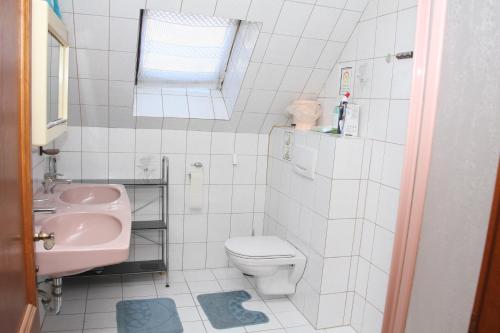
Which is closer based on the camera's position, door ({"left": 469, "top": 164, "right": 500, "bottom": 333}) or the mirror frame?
door ({"left": 469, "top": 164, "right": 500, "bottom": 333})

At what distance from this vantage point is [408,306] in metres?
0.84

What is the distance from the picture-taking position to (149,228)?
2.98 meters

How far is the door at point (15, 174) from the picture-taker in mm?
753

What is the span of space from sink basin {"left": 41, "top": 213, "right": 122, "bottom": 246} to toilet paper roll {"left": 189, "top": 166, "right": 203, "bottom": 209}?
123 cm

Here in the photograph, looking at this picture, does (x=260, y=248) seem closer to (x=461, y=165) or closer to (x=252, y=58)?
(x=252, y=58)

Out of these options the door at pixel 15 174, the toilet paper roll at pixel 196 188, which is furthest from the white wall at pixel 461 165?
the toilet paper roll at pixel 196 188

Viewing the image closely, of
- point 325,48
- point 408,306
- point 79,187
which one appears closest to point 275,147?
point 325,48

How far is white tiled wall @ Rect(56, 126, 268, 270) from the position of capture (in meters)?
3.01

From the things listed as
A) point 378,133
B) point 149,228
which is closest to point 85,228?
point 149,228

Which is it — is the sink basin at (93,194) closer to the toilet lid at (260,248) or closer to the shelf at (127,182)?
the shelf at (127,182)

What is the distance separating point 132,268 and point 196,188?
0.76 m

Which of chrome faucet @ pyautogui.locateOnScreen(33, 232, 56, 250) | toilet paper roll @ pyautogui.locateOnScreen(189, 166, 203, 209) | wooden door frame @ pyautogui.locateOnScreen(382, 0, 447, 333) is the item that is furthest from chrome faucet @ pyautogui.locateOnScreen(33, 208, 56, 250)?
toilet paper roll @ pyautogui.locateOnScreen(189, 166, 203, 209)

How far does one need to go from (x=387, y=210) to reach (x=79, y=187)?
6.18ft

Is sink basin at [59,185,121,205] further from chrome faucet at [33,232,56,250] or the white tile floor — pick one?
chrome faucet at [33,232,56,250]
